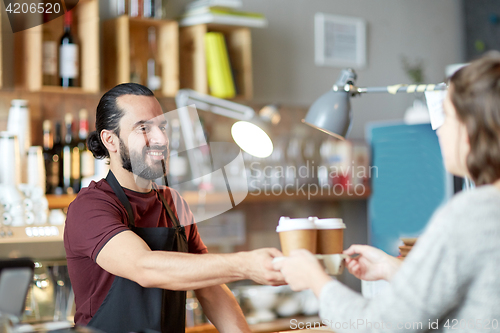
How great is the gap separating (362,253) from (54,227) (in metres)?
1.43

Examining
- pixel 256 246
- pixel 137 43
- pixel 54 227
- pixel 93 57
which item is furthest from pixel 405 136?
pixel 54 227

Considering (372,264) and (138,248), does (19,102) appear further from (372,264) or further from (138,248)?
(372,264)

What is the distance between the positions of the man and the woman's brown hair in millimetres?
509

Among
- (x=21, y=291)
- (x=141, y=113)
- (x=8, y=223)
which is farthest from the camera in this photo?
(x=8, y=223)

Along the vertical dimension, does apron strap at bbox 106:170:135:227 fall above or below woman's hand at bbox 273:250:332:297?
above

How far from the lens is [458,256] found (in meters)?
0.81

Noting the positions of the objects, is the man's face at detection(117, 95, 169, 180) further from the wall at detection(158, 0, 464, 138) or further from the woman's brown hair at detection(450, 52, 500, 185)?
the wall at detection(158, 0, 464, 138)

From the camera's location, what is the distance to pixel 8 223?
2174mm

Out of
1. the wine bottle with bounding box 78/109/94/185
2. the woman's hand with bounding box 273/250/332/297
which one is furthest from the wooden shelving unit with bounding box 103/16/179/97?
the woman's hand with bounding box 273/250/332/297

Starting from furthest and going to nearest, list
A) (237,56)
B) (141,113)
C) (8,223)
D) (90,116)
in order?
1. (237,56)
2. (90,116)
3. (8,223)
4. (141,113)

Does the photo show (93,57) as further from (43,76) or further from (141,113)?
(141,113)

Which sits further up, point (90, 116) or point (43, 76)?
point (43, 76)

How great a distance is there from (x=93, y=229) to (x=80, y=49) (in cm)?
143

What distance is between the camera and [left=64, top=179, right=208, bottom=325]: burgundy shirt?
1333 mm
